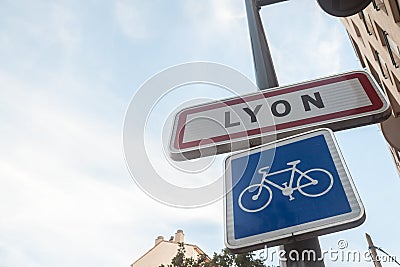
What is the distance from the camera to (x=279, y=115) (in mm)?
1304

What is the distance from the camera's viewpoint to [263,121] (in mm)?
1298

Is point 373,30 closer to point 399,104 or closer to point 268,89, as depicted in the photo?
point 399,104

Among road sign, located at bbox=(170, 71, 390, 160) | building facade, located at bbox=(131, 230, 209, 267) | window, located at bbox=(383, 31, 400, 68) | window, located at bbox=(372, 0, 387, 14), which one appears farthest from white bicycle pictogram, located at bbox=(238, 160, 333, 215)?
building facade, located at bbox=(131, 230, 209, 267)

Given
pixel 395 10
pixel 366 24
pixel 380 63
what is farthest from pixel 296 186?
pixel 366 24

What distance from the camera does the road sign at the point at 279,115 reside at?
1.23 m

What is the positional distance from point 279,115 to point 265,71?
0.75 feet

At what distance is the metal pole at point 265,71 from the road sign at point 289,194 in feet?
0.15

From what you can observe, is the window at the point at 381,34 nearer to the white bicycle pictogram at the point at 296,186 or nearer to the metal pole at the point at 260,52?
the metal pole at the point at 260,52

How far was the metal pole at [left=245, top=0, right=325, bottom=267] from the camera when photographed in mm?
858

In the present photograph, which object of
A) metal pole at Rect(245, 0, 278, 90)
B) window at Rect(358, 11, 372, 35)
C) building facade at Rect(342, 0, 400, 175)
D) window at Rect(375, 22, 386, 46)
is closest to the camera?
metal pole at Rect(245, 0, 278, 90)

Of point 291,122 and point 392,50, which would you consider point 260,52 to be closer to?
point 291,122

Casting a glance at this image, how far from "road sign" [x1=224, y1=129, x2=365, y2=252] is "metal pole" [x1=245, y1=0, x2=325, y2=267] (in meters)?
0.04

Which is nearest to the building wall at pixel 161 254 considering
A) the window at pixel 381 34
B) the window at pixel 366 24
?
the window at pixel 366 24

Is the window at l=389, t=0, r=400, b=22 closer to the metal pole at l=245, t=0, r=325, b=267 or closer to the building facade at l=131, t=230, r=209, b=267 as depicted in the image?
the metal pole at l=245, t=0, r=325, b=267
